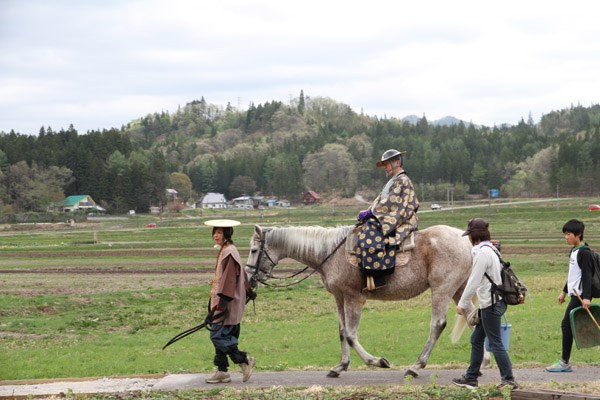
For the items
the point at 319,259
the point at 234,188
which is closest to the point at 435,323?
the point at 319,259

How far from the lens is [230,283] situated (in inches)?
336

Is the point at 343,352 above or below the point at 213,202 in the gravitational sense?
above

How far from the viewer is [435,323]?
8.70 meters

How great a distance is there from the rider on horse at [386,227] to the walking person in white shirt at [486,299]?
1.39 metres

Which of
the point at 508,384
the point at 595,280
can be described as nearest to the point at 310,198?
the point at 595,280

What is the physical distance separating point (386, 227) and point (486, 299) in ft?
6.27

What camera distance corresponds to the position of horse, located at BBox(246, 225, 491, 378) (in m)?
8.77

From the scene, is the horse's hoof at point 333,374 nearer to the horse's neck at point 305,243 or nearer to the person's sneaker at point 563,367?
the horse's neck at point 305,243

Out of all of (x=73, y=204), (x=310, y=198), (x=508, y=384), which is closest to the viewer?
(x=508, y=384)

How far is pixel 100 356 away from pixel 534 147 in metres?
187

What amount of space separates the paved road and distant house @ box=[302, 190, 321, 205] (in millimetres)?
156465

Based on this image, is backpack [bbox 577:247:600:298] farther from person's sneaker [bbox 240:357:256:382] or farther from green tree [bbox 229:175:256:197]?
green tree [bbox 229:175:256:197]

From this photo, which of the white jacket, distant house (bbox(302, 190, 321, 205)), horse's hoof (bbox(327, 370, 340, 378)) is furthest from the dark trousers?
distant house (bbox(302, 190, 321, 205))

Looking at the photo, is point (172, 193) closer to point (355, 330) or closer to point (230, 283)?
point (230, 283)
